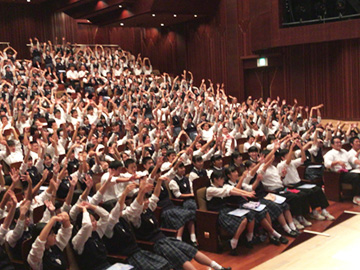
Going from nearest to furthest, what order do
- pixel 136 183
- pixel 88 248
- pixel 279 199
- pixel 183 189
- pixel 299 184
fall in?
pixel 88 248 → pixel 136 183 → pixel 279 199 → pixel 183 189 → pixel 299 184

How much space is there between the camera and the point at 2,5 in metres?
15.7

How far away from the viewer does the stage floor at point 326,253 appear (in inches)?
66.9

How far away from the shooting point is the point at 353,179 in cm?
604

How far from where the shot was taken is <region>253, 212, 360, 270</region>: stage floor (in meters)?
1.70

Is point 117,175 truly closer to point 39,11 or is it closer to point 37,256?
point 37,256

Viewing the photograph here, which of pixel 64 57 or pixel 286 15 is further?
pixel 64 57

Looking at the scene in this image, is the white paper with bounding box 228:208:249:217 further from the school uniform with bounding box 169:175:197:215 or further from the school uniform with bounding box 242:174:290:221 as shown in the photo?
the school uniform with bounding box 169:175:197:215

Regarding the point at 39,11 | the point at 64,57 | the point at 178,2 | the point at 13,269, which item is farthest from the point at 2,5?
the point at 13,269

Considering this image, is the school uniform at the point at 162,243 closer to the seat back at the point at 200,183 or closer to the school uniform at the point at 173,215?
the school uniform at the point at 173,215

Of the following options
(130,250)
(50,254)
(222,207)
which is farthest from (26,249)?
(222,207)

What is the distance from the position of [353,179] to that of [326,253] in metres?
4.63

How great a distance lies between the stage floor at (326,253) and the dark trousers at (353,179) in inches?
169

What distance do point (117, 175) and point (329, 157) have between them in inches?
136

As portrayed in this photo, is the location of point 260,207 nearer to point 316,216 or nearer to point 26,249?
point 316,216
